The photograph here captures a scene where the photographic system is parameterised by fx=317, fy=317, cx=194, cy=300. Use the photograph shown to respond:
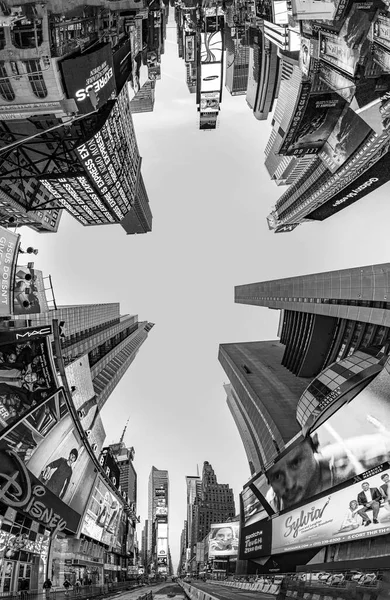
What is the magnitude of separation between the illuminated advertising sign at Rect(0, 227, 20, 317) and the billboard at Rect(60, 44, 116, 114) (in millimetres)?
14765

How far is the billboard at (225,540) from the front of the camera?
66.9 meters

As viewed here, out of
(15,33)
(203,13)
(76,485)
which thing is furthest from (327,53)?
(76,485)

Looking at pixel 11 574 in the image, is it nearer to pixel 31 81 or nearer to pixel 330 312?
pixel 31 81

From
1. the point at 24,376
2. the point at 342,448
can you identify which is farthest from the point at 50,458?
the point at 342,448

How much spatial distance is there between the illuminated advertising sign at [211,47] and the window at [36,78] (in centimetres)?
2543

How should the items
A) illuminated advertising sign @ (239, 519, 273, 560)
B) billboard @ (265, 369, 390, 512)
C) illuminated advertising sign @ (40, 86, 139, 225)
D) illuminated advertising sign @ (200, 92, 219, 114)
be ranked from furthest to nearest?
1. illuminated advertising sign @ (200, 92, 219, 114)
2. illuminated advertising sign @ (40, 86, 139, 225)
3. illuminated advertising sign @ (239, 519, 273, 560)
4. billboard @ (265, 369, 390, 512)

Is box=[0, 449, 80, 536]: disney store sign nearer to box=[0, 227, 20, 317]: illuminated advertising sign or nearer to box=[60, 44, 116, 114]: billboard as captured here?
box=[0, 227, 20, 317]: illuminated advertising sign

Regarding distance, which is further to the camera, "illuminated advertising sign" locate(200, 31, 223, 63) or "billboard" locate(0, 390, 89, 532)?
"illuminated advertising sign" locate(200, 31, 223, 63)

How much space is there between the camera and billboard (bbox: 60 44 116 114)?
87.4ft

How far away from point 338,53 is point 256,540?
201ft

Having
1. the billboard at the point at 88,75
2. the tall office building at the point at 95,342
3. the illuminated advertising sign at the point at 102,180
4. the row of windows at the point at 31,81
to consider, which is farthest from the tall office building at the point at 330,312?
the illuminated advertising sign at the point at 102,180

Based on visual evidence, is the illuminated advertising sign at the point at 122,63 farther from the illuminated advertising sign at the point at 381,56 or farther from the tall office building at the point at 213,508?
the tall office building at the point at 213,508

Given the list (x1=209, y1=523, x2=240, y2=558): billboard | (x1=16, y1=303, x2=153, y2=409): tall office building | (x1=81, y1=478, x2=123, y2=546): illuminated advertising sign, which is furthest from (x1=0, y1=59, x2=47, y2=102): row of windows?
(x1=209, y1=523, x2=240, y2=558): billboard

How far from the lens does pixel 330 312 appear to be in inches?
1967
